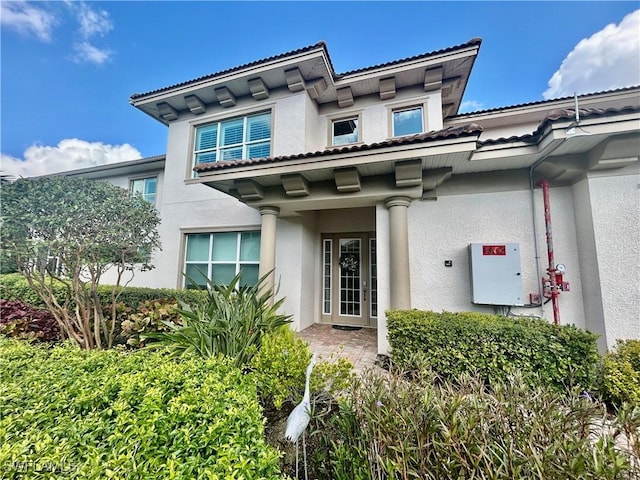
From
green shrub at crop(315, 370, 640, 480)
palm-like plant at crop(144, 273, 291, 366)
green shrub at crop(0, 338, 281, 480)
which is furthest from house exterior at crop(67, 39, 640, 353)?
green shrub at crop(0, 338, 281, 480)

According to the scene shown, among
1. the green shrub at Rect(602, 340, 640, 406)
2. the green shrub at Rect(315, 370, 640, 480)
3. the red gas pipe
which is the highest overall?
the red gas pipe

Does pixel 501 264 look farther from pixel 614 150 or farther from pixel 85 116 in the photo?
pixel 85 116

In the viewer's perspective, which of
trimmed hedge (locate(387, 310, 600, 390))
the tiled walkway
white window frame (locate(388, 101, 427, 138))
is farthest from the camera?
white window frame (locate(388, 101, 427, 138))

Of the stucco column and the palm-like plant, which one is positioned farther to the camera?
the stucco column

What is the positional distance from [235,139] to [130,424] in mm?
7884

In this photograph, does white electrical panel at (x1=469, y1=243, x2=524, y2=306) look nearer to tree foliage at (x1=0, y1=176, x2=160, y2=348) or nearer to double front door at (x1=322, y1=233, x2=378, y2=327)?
double front door at (x1=322, y1=233, x2=378, y2=327)

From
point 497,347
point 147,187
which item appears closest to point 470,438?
point 497,347

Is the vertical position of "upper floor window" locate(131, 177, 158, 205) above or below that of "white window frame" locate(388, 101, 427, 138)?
below

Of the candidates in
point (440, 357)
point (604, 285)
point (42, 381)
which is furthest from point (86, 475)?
point (604, 285)

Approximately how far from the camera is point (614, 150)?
3955 millimetres

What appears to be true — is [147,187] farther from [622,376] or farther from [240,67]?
[622,376]

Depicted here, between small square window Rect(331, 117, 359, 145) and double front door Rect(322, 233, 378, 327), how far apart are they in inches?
116

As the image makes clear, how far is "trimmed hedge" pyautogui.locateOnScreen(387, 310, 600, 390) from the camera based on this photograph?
3.28m

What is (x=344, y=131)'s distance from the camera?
25.3 ft
